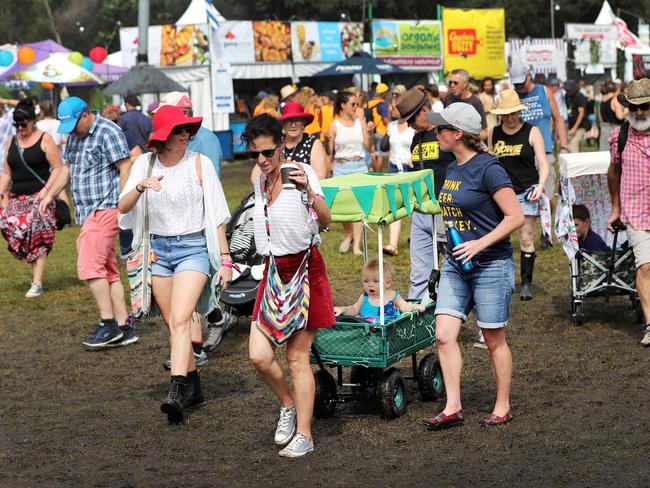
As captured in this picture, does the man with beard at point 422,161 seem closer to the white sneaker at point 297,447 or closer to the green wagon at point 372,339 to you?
the green wagon at point 372,339

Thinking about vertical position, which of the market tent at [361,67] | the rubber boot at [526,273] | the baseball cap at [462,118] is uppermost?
the market tent at [361,67]

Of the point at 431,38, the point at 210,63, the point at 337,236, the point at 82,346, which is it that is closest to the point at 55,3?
the point at 431,38

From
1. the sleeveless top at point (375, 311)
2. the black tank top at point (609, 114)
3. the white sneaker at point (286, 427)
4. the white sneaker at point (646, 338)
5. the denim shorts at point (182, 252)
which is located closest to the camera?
the white sneaker at point (286, 427)

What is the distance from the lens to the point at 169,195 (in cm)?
663

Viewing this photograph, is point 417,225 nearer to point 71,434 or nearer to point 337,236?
point 71,434

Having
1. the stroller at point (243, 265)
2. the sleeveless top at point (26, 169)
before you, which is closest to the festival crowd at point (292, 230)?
the stroller at point (243, 265)

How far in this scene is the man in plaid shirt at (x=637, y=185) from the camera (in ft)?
26.7

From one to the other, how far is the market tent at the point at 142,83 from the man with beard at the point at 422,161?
1323 cm

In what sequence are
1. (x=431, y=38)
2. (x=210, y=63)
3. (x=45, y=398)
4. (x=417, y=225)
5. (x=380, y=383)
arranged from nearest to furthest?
(x=380, y=383)
(x=45, y=398)
(x=417, y=225)
(x=210, y=63)
(x=431, y=38)

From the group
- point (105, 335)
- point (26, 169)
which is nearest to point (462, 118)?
point (105, 335)

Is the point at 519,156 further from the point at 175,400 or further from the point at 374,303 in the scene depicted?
the point at 175,400

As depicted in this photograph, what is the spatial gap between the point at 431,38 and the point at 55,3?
52.2m

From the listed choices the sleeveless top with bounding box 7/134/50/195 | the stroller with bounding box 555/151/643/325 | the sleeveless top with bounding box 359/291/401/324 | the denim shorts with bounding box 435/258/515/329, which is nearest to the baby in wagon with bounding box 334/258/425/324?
the sleeveless top with bounding box 359/291/401/324

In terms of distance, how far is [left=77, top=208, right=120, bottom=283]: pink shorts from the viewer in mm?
9008
